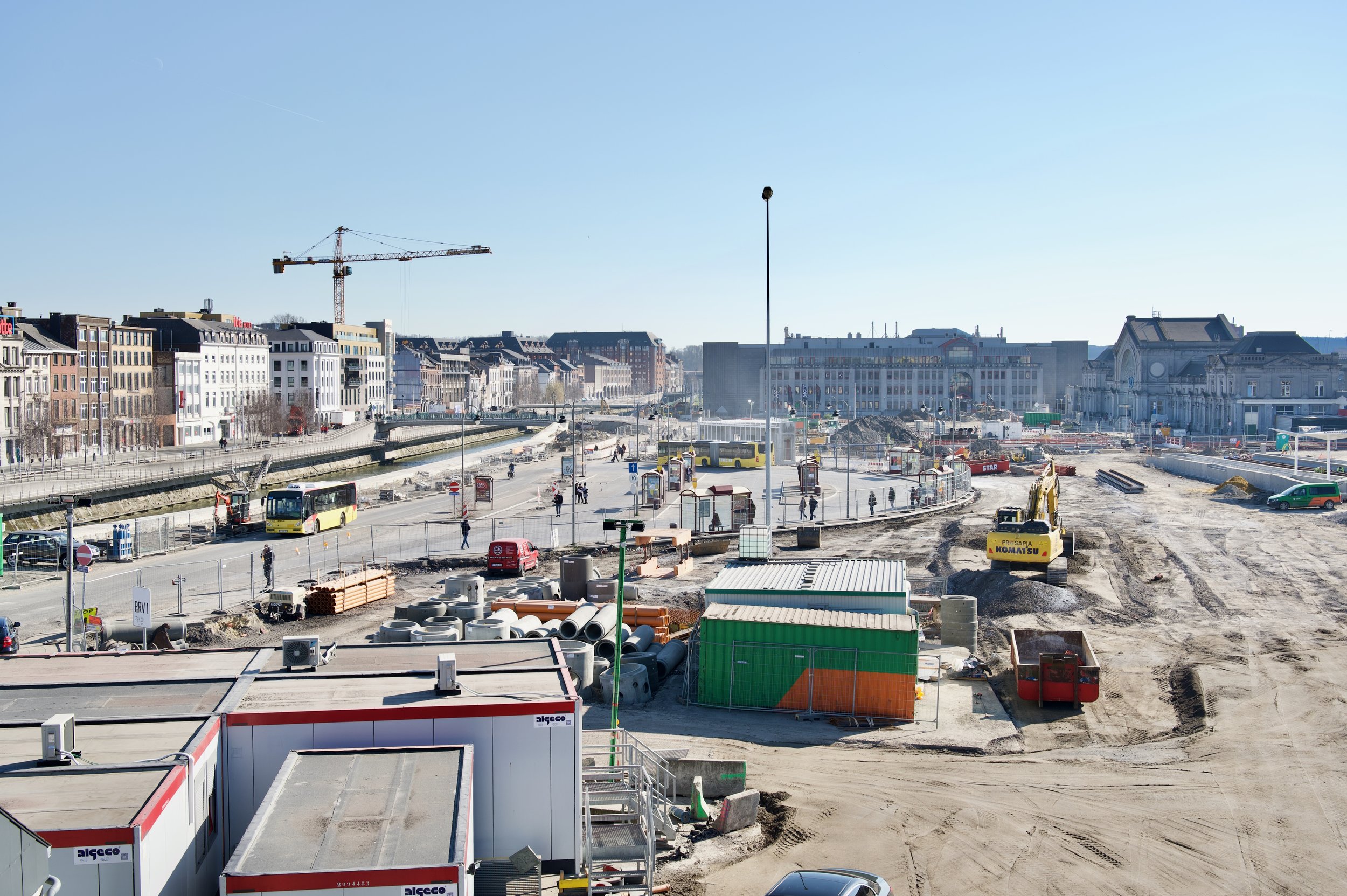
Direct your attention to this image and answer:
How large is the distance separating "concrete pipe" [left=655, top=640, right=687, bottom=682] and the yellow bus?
24516 mm

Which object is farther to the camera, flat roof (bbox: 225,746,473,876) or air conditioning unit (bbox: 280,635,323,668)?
air conditioning unit (bbox: 280,635,323,668)

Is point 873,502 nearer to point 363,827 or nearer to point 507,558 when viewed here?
point 507,558

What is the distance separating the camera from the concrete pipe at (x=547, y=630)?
24016mm

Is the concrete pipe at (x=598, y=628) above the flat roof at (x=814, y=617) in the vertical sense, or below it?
below

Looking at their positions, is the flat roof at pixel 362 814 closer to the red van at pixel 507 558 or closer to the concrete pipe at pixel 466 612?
the concrete pipe at pixel 466 612

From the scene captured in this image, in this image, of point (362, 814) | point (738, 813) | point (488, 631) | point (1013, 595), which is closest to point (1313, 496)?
point (1013, 595)

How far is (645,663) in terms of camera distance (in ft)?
79.1

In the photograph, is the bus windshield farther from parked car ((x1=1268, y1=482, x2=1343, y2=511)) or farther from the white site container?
parked car ((x1=1268, y1=482, x2=1343, y2=511))

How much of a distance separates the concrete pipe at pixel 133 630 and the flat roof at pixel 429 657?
1178cm

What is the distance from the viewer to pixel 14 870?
8758 mm

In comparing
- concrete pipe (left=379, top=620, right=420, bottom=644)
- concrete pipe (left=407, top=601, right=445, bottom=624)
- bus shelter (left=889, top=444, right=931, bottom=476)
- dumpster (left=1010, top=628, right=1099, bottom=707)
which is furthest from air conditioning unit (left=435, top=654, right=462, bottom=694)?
bus shelter (left=889, top=444, right=931, bottom=476)

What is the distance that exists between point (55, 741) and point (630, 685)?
1303 cm

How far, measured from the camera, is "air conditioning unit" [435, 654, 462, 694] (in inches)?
512

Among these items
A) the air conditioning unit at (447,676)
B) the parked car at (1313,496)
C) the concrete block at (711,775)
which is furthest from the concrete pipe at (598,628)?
the parked car at (1313,496)
